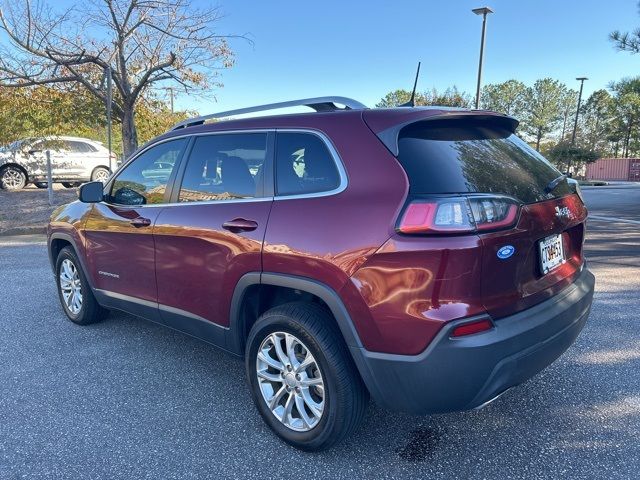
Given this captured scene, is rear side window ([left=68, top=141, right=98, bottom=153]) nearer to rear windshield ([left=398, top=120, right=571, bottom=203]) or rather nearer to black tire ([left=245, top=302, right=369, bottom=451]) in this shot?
black tire ([left=245, top=302, right=369, bottom=451])

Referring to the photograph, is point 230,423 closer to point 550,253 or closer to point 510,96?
point 550,253

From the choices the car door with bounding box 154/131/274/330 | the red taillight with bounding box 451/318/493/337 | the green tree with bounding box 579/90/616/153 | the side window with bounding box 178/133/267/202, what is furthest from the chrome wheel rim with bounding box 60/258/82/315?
the green tree with bounding box 579/90/616/153

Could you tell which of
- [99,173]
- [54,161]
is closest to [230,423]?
[54,161]

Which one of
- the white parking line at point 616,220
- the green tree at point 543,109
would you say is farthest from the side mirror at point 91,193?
the green tree at point 543,109

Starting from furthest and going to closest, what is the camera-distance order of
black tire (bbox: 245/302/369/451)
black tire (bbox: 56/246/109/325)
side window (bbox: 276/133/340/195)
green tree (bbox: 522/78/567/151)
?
green tree (bbox: 522/78/567/151) < black tire (bbox: 56/246/109/325) < side window (bbox: 276/133/340/195) < black tire (bbox: 245/302/369/451)

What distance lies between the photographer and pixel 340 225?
2268 millimetres

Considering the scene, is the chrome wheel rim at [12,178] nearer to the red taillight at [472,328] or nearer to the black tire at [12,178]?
the black tire at [12,178]

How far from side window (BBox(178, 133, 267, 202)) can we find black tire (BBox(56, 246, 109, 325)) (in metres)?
1.69

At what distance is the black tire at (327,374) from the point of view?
2.34 m

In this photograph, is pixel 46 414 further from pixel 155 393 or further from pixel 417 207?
pixel 417 207

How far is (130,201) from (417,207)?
2457 millimetres

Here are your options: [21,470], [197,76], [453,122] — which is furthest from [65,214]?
[197,76]

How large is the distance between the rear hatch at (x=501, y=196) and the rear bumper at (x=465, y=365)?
11cm

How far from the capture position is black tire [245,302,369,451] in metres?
2.34
